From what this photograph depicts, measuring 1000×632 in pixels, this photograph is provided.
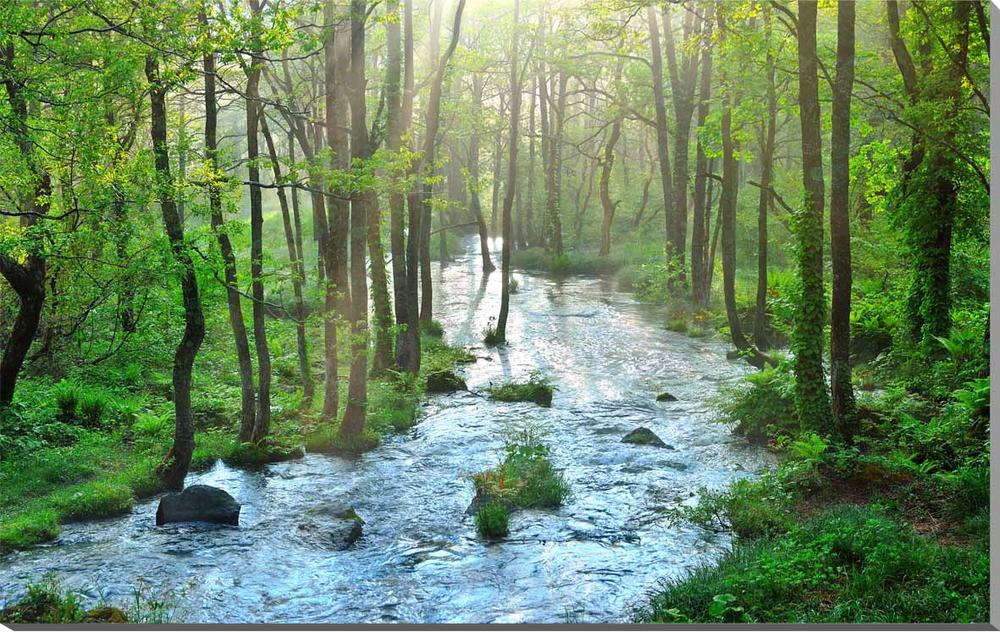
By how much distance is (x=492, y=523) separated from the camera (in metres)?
8.74

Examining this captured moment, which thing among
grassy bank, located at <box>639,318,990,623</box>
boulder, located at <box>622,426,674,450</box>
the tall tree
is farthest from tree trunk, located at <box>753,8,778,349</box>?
boulder, located at <box>622,426,674,450</box>

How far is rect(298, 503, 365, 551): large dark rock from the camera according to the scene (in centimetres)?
865

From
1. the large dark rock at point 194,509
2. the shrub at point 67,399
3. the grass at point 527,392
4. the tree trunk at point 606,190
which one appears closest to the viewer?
the large dark rock at point 194,509

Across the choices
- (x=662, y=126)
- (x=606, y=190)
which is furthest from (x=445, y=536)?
(x=606, y=190)

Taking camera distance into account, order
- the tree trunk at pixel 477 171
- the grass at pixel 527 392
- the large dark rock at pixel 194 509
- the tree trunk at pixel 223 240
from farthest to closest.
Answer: the tree trunk at pixel 477 171, the grass at pixel 527 392, the tree trunk at pixel 223 240, the large dark rock at pixel 194 509

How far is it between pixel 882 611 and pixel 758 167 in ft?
116

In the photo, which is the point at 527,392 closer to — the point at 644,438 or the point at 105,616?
the point at 644,438

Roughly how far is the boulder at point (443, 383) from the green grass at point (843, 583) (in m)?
9.97

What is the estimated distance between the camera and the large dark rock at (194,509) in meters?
9.23

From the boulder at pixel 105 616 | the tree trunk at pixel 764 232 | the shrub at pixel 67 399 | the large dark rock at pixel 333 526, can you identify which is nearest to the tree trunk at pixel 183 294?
the large dark rock at pixel 333 526

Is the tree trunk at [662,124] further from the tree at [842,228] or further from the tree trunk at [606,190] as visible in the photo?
the tree at [842,228]

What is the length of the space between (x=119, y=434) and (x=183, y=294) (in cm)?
383

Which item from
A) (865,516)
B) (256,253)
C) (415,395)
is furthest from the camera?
(415,395)

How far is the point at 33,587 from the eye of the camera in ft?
21.6
